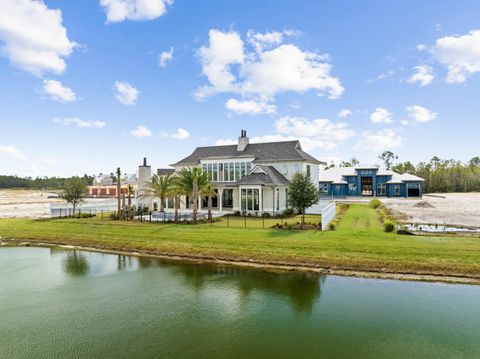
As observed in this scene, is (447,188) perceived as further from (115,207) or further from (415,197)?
(115,207)

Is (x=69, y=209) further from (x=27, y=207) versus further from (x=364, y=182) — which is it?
(x=364, y=182)

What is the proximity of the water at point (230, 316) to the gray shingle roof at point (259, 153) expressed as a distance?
23.3 meters

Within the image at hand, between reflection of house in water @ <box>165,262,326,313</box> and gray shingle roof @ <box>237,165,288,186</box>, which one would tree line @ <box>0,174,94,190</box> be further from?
reflection of house in water @ <box>165,262,326,313</box>

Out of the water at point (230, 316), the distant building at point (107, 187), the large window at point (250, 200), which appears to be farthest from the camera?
the distant building at point (107, 187)

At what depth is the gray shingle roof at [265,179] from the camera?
33.9 metres

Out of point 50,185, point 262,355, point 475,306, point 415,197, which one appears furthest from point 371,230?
point 50,185

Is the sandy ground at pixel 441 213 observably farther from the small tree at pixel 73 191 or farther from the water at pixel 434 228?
the small tree at pixel 73 191

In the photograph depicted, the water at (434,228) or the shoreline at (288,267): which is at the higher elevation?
the water at (434,228)

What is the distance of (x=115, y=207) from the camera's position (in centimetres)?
4384

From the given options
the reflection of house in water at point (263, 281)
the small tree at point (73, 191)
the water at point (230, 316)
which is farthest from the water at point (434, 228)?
the small tree at point (73, 191)

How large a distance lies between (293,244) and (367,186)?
194 ft

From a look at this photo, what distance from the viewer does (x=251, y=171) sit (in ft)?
120

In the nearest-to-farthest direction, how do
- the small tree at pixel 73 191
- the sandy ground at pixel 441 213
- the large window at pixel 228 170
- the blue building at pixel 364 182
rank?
the sandy ground at pixel 441 213
the small tree at pixel 73 191
the large window at pixel 228 170
the blue building at pixel 364 182

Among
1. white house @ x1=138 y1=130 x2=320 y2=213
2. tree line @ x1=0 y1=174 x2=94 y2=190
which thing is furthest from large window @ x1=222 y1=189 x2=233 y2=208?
tree line @ x1=0 y1=174 x2=94 y2=190
